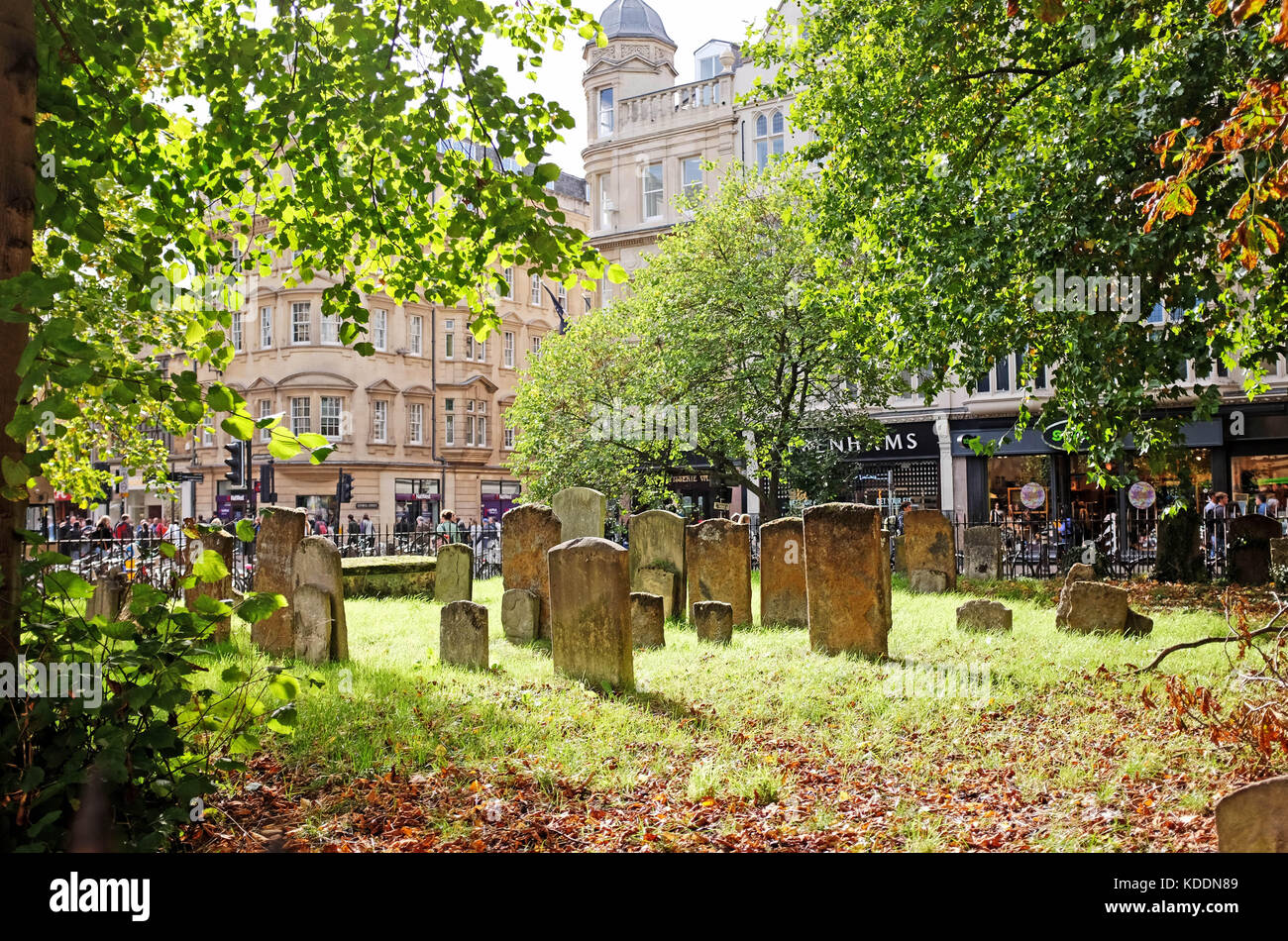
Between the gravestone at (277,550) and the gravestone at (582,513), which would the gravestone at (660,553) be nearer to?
the gravestone at (582,513)

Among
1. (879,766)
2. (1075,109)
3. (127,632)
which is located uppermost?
(1075,109)

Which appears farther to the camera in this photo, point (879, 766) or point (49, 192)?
point (879, 766)

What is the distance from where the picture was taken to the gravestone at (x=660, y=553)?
40.8 ft

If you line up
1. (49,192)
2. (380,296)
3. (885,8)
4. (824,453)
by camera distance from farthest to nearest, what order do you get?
(380,296) → (824,453) → (885,8) → (49,192)

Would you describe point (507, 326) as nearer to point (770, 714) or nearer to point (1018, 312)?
point (1018, 312)

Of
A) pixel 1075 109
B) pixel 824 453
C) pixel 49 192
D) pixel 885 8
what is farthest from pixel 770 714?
pixel 824 453

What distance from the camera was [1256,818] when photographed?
8.93 ft

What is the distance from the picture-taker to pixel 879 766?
18.4ft

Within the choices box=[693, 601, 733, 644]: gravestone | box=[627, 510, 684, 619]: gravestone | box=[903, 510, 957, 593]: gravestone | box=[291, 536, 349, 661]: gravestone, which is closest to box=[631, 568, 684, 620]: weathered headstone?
box=[627, 510, 684, 619]: gravestone

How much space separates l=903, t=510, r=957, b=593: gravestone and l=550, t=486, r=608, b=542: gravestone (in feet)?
19.7

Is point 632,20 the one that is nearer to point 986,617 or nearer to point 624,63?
point 624,63

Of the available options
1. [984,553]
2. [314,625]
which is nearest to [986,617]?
[984,553]

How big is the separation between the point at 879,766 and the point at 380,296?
126ft

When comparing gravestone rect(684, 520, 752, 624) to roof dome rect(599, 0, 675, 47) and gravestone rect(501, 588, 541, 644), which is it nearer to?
gravestone rect(501, 588, 541, 644)
